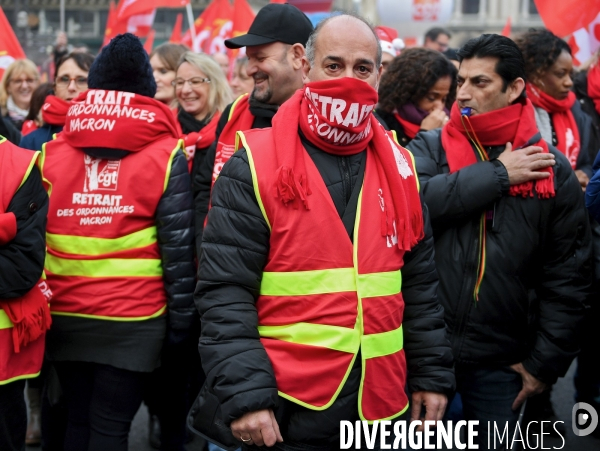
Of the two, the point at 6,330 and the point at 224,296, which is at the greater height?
the point at 224,296

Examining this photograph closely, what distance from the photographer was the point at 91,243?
406cm

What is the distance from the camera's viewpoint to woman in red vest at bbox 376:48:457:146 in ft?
17.2

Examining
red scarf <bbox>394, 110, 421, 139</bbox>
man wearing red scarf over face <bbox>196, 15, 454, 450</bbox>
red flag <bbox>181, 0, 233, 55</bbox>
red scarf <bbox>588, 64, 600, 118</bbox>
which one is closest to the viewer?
man wearing red scarf over face <bbox>196, 15, 454, 450</bbox>

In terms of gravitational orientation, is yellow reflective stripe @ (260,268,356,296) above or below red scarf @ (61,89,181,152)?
below

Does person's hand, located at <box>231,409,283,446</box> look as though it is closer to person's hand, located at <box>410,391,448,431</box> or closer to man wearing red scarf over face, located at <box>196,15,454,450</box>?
man wearing red scarf over face, located at <box>196,15,454,450</box>

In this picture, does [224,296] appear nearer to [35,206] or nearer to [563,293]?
[35,206]

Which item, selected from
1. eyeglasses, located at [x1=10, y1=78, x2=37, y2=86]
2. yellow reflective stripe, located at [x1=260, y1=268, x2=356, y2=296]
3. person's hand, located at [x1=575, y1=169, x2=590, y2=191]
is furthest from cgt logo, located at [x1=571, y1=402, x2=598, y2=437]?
eyeglasses, located at [x1=10, y1=78, x2=37, y2=86]

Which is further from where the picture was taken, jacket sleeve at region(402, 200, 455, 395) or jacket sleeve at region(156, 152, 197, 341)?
jacket sleeve at region(156, 152, 197, 341)

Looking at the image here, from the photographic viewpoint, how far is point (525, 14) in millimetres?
68500

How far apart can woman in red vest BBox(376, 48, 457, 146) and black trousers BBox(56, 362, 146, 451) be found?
2.26 meters

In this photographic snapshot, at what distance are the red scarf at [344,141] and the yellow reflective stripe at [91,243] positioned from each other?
1.42 m

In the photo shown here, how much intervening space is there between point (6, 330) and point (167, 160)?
112 centimetres

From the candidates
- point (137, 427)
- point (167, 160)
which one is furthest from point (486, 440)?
point (137, 427)

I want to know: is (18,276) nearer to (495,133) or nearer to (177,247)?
(177,247)
